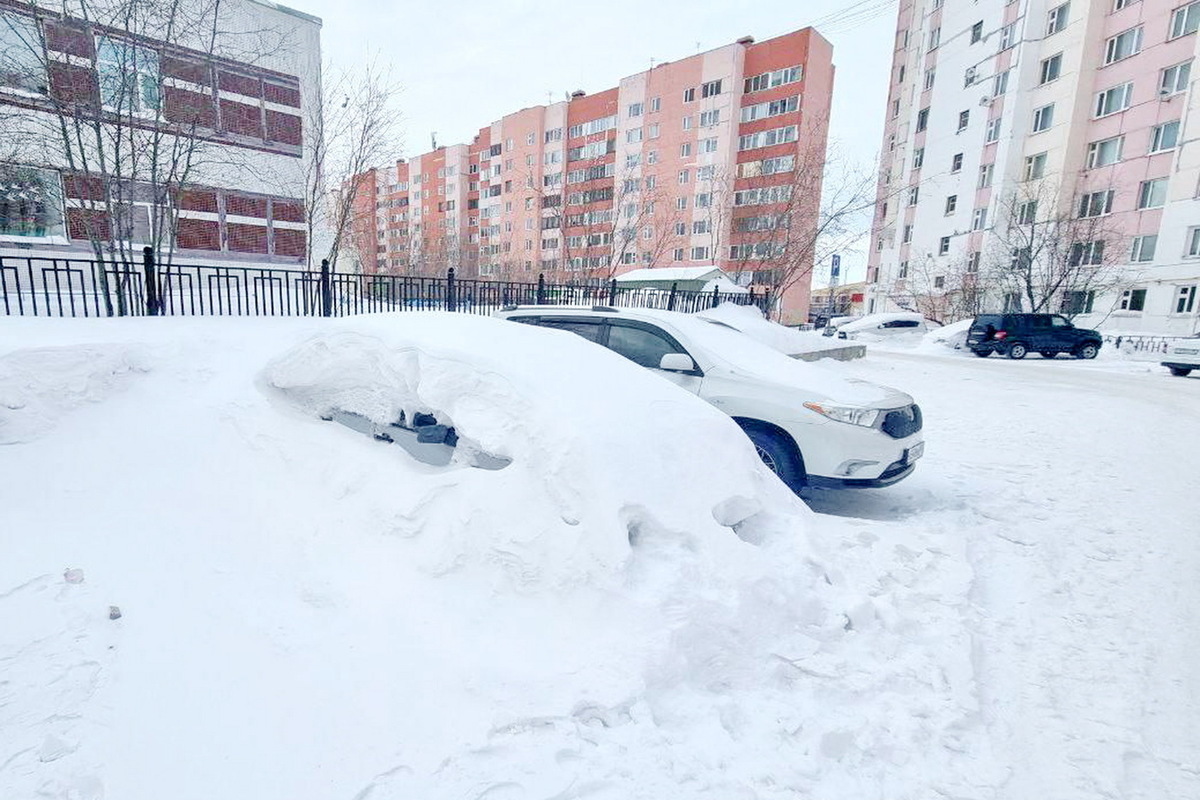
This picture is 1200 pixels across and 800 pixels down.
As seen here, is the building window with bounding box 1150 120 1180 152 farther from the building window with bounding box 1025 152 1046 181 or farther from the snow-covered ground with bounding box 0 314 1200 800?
the snow-covered ground with bounding box 0 314 1200 800

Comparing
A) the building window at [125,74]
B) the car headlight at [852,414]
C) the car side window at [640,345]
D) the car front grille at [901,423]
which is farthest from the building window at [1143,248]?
the building window at [125,74]

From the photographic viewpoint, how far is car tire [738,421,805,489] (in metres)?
4.51

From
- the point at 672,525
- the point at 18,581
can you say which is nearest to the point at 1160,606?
the point at 672,525

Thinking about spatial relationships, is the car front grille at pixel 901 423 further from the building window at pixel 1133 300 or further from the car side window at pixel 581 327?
the building window at pixel 1133 300

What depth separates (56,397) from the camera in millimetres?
3920

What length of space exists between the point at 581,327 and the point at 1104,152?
114ft

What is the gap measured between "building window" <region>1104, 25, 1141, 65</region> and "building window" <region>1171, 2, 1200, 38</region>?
1.37m

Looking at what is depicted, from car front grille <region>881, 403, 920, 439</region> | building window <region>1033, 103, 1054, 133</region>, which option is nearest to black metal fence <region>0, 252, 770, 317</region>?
car front grille <region>881, 403, 920, 439</region>

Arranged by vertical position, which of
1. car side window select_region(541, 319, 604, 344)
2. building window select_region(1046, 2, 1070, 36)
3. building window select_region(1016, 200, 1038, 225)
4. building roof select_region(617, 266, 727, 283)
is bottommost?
car side window select_region(541, 319, 604, 344)

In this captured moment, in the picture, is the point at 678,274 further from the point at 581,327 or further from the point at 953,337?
the point at 581,327

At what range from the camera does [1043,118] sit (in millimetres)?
28875

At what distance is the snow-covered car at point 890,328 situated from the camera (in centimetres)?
2789

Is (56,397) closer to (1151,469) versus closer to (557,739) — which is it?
(557,739)

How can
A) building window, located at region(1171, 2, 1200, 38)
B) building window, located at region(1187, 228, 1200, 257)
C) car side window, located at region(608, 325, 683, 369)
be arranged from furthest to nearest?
1. building window, located at region(1171, 2, 1200, 38)
2. building window, located at region(1187, 228, 1200, 257)
3. car side window, located at region(608, 325, 683, 369)
